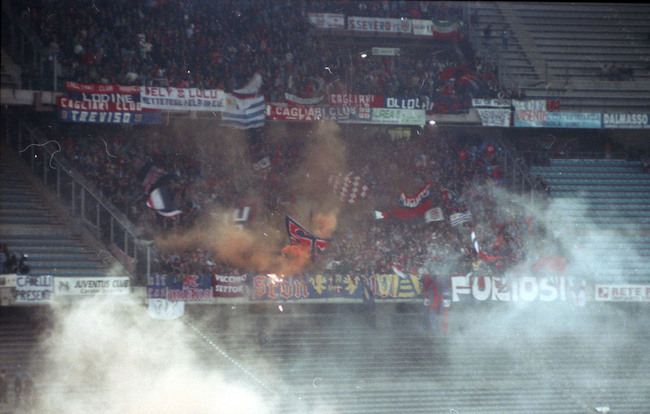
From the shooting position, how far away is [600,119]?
26.2 m

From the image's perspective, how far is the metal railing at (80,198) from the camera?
19.5 meters

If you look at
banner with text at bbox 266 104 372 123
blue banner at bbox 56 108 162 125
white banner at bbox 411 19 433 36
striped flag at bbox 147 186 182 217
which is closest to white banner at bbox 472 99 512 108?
banner with text at bbox 266 104 372 123

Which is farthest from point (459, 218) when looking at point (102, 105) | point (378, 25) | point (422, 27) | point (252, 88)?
point (102, 105)

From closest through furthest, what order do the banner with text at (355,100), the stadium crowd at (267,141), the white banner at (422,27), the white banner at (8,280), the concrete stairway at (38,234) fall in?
the white banner at (8,280) → the concrete stairway at (38,234) → the stadium crowd at (267,141) → the banner with text at (355,100) → the white banner at (422,27)

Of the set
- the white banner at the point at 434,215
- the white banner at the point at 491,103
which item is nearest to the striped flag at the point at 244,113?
the white banner at the point at 434,215

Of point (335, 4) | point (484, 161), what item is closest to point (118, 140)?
point (335, 4)

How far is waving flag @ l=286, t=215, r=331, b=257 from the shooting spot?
856 inches

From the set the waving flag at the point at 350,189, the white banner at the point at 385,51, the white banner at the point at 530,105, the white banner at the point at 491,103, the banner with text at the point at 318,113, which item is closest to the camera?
the banner with text at the point at 318,113

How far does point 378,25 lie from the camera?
1094 inches

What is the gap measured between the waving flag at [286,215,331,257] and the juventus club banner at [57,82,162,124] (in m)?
5.06

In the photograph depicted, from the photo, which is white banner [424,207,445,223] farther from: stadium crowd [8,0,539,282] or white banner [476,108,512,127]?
white banner [476,108,512,127]

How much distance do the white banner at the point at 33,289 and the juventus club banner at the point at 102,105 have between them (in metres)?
5.07

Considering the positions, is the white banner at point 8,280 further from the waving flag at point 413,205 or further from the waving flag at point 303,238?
the waving flag at point 413,205

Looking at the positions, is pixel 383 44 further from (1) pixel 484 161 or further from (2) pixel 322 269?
(2) pixel 322 269
